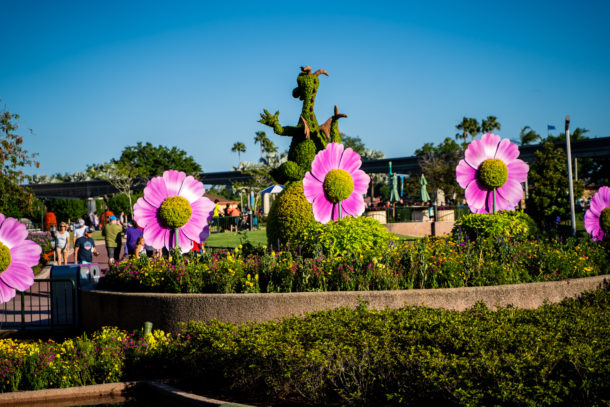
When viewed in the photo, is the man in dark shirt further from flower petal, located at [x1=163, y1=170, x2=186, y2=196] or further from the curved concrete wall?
the curved concrete wall

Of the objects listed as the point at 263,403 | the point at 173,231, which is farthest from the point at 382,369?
the point at 173,231

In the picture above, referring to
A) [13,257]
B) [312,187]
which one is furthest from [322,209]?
[13,257]

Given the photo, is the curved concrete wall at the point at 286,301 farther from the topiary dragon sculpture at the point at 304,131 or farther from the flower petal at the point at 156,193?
the topiary dragon sculpture at the point at 304,131

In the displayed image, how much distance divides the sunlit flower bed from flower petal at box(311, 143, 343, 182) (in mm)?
1489

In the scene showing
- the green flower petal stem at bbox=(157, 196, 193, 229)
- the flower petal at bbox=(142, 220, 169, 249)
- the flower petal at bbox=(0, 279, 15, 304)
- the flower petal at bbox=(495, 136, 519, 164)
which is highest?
the flower petal at bbox=(495, 136, 519, 164)

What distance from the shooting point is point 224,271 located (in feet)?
25.0

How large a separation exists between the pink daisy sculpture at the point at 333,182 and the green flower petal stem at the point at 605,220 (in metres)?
4.37

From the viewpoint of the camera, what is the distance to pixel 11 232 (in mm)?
6570

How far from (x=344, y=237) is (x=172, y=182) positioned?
2.61 m

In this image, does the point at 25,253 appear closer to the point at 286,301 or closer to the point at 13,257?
the point at 13,257

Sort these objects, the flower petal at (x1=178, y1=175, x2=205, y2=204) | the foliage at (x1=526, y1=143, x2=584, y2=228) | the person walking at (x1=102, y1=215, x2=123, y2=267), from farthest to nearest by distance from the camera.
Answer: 1. the foliage at (x1=526, y1=143, x2=584, y2=228)
2. the person walking at (x1=102, y1=215, x2=123, y2=267)
3. the flower petal at (x1=178, y1=175, x2=205, y2=204)

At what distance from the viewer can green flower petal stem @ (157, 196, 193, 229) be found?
850cm

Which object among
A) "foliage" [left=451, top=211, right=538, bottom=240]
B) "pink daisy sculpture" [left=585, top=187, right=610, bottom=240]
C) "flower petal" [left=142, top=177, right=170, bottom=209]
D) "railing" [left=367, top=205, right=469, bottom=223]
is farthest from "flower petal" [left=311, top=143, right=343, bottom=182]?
"railing" [left=367, top=205, right=469, bottom=223]

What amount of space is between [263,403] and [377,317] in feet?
5.03
